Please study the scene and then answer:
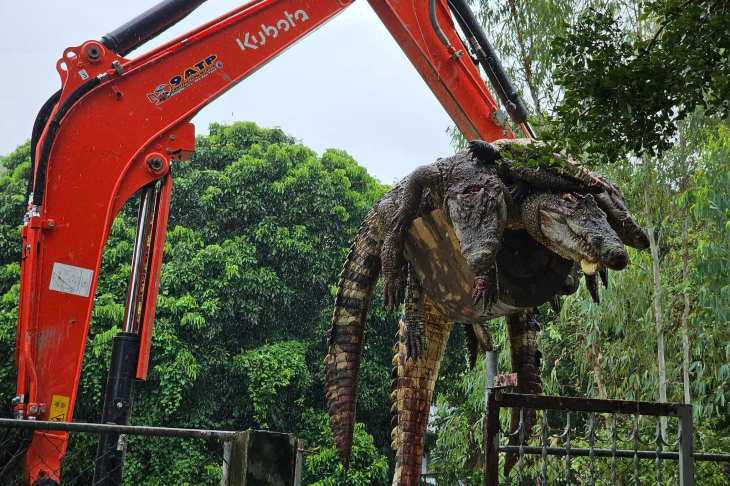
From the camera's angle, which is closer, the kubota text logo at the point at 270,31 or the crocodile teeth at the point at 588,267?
the crocodile teeth at the point at 588,267

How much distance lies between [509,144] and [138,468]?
8191mm

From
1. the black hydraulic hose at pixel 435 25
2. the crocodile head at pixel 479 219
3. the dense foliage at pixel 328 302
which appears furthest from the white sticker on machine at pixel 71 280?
the dense foliage at pixel 328 302

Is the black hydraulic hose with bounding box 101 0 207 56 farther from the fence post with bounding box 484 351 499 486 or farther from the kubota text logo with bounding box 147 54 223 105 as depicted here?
the fence post with bounding box 484 351 499 486

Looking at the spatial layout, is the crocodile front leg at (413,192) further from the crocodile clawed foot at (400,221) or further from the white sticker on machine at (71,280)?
the white sticker on machine at (71,280)

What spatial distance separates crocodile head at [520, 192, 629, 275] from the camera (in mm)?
3199

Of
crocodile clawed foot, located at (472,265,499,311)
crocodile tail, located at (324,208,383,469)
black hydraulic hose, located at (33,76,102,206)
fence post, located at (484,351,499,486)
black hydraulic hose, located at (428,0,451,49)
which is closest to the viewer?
fence post, located at (484,351,499,486)

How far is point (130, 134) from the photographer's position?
181 inches

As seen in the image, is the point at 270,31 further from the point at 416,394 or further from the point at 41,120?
the point at 416,394

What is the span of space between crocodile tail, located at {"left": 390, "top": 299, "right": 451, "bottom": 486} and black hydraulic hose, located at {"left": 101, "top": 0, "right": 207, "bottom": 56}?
241cm

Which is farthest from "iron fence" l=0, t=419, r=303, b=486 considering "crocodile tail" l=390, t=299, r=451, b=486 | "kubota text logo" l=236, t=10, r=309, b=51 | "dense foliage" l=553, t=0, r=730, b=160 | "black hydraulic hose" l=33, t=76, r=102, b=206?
"kubota text logo" l=236, t=10, r=309, b=51

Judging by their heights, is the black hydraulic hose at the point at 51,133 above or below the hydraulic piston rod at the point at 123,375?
above

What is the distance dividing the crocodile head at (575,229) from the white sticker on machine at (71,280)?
94.6 inches

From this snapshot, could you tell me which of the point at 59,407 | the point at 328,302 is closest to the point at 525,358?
the point at 59,407

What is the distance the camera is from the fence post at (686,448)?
325cm
